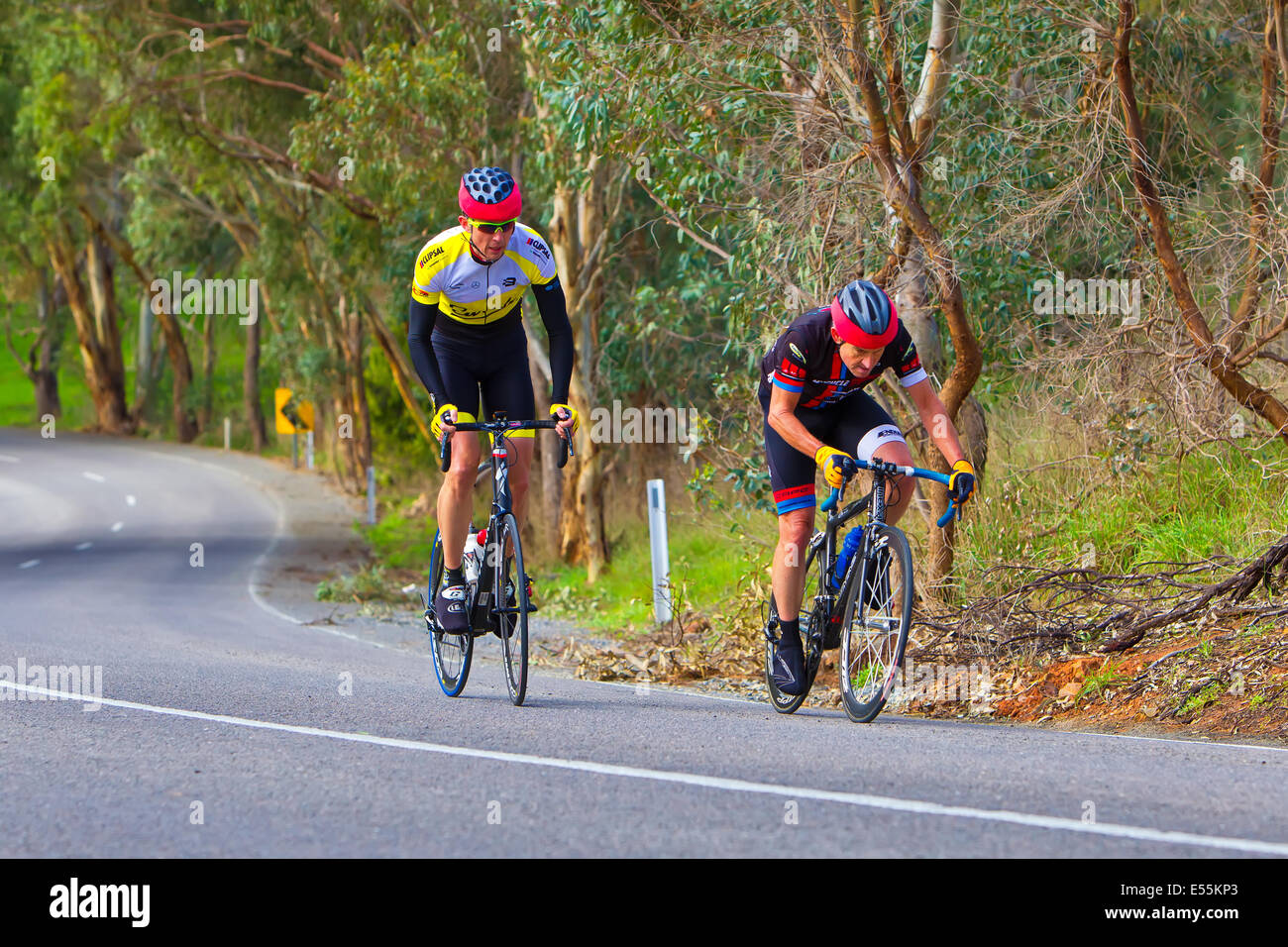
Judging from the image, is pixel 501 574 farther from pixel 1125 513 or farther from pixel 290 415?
pixel 290 415

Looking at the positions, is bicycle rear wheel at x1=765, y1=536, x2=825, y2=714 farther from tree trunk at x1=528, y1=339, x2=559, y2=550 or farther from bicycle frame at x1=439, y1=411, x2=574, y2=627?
tree trunk at x1=528, y1=339, x2=559, y2=550

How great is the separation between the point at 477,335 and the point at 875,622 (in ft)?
8.46

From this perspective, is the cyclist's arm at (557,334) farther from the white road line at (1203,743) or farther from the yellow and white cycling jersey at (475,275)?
the white road line at (1203,743)

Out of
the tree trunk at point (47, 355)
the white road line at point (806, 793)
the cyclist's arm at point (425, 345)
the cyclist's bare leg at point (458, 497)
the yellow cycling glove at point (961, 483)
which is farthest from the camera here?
the tree trunk at point (47, 355)

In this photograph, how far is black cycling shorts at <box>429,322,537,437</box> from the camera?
Answer: 7434 millimetres

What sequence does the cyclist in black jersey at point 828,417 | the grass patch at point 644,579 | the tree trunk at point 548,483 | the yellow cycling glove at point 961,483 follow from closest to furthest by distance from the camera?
the yellow cycling glove at point 961,483
the cyclist in black jersey at point 828,417
the grass patch at point 644,579
the tree trunk at point 548,483

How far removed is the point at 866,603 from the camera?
6.66 m

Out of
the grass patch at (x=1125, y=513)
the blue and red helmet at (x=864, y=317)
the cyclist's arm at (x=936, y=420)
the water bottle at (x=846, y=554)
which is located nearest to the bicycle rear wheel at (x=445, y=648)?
the water bottle at (x=846, y=554)

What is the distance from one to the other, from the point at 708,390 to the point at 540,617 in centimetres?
540

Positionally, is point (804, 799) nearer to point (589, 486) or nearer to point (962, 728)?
point (962, 728)

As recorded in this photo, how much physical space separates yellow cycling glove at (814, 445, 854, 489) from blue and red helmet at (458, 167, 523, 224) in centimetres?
191

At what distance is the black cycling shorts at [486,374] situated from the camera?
743cm

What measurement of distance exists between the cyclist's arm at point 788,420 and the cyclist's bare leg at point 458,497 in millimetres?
1609

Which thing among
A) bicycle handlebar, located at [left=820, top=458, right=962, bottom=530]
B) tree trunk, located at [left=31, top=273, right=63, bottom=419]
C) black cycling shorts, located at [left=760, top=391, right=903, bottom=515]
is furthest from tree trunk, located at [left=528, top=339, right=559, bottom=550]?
tree trunk, located at [left=31, top=273, right=63, bottom=419]
